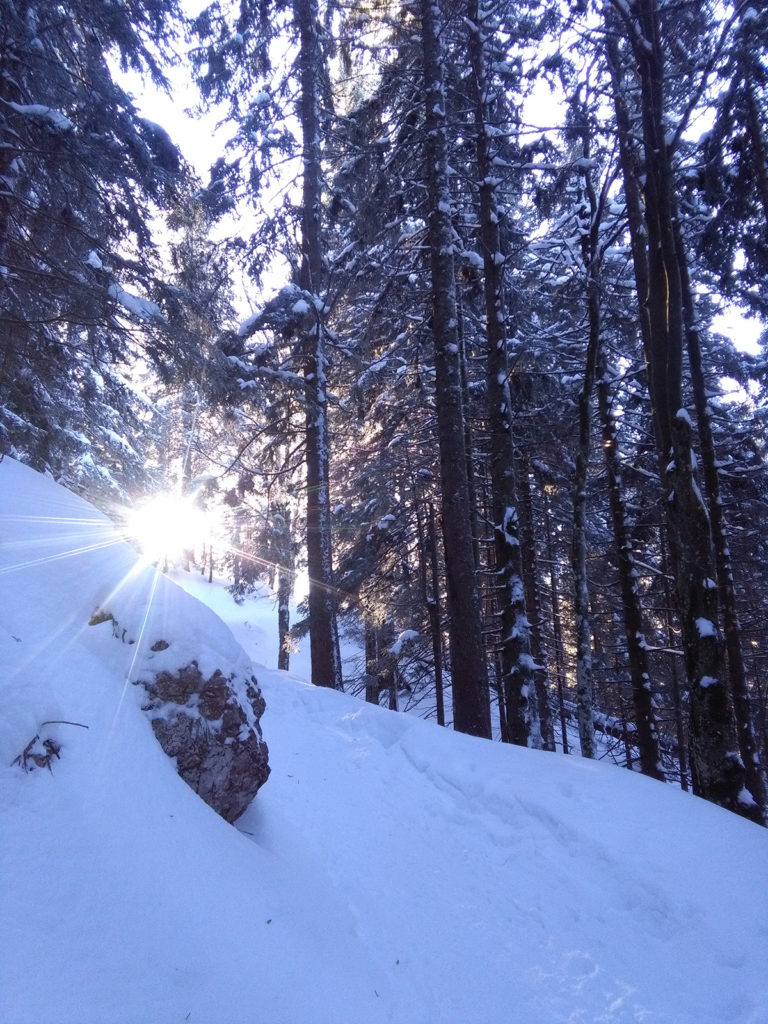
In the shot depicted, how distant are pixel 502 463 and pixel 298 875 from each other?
6007mm

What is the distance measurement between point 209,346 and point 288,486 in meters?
4.96

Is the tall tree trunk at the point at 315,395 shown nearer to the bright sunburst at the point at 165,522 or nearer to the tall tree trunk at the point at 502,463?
the tall tree trunk at the point at 502,463

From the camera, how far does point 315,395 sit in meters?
10.1

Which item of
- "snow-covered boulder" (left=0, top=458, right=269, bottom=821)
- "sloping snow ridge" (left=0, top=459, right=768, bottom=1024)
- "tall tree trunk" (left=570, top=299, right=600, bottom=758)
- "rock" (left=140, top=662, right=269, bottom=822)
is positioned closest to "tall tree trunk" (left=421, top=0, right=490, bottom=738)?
"tall tree trunk" (left=570, top=299, right=600, bottom=758)

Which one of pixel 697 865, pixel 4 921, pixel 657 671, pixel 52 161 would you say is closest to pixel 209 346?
pixel 52 161

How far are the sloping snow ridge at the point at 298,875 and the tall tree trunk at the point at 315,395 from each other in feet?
15.7

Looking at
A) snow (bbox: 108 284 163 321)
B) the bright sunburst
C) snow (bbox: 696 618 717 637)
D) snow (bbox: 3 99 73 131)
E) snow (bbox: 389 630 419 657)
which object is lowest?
snow (bbox: 389 630 419 657)

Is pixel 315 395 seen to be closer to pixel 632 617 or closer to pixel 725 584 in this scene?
pixel 632 617

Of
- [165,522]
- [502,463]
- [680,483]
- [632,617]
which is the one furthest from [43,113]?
[165,522]

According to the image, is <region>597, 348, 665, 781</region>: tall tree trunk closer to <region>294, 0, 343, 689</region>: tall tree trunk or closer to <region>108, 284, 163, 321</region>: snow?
<region>294, 0, 343, 689</region>: tall tree trunk

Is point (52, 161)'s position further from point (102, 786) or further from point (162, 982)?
point (162, 982)

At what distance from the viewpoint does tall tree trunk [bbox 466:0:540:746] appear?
7.26m

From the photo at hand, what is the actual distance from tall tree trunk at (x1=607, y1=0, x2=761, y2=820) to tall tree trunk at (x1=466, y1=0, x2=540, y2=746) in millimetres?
2296

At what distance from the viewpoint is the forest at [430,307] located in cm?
575
